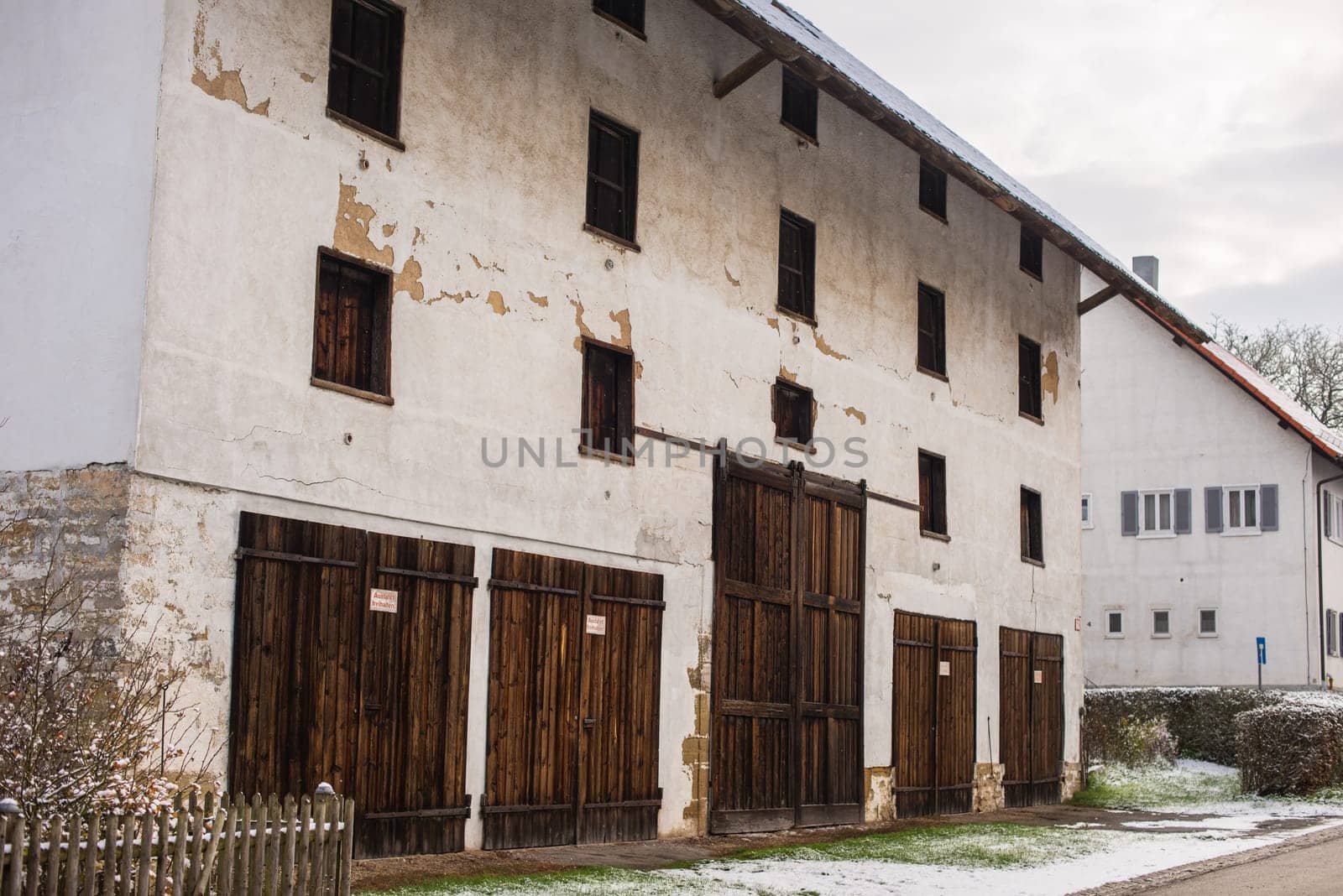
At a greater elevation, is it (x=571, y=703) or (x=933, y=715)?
(x=571, y=703)

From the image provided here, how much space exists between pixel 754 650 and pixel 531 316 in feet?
17.7

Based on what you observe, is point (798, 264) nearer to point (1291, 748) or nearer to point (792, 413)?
point (792, 413)

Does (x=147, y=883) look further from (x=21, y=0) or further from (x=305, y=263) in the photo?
(x=21, y=0)

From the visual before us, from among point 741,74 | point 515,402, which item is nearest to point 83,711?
point 515,402

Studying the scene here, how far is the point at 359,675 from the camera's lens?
13953 mm

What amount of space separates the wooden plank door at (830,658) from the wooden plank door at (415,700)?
20.1 ft

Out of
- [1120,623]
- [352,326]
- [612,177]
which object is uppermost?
[612,177]

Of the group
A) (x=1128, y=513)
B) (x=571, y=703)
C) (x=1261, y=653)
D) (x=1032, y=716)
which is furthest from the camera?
(x=1128, y=513)

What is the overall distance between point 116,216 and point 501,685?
18.7 feet

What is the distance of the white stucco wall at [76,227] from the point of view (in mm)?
12555

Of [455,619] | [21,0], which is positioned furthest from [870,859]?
[21,0]

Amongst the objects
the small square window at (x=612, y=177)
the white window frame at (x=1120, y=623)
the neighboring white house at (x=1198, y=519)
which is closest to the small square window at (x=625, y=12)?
the small square window at (x=612, y=177)

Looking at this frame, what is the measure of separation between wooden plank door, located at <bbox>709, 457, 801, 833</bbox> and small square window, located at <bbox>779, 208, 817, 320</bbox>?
88.9 inches

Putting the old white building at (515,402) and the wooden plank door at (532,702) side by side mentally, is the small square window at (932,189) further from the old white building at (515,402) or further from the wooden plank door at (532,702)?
the wooden plank door at (532,702)
